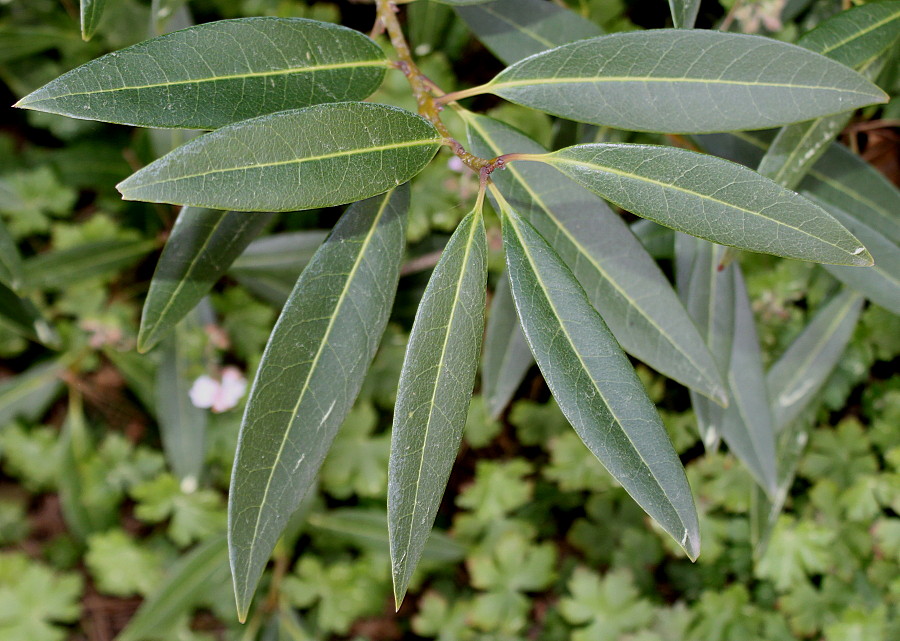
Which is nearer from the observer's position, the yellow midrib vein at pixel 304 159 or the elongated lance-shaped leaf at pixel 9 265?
the yellow midrib vein at pixel 304 159

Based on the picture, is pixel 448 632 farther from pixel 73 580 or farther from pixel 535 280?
pixel 535 280

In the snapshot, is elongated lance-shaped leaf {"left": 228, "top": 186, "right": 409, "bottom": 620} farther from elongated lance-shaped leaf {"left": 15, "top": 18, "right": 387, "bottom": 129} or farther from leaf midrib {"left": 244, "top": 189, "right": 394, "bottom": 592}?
elongated lance-shaped leaf {"left": 15, "top": 18, "right": 387, "bottom": 129}

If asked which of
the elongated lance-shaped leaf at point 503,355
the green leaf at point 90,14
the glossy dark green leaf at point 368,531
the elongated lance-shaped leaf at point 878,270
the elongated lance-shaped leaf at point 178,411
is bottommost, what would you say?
the glossy dark green leaf at point 368,531

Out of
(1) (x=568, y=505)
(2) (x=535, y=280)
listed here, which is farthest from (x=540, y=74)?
(1) (x=568, y=505)

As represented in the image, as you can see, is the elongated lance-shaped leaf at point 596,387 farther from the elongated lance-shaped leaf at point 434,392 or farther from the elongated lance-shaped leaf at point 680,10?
the elongated lance-shaped leaf at point 680,10

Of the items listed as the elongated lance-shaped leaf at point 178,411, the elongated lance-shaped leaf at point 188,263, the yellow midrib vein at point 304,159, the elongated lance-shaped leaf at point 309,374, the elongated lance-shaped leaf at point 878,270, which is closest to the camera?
the yellow midrib vein at point 304,159

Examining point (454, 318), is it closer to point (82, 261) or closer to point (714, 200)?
point (714, 200)

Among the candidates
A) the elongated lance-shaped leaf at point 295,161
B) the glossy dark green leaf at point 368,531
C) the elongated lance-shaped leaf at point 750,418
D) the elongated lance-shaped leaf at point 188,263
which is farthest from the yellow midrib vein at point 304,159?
the glossy dark green leaf at point 368,531
